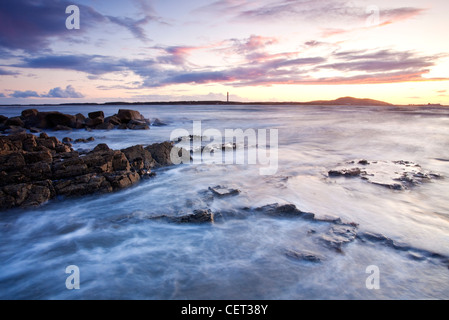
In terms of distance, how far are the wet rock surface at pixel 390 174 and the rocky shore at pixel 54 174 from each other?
223 inches

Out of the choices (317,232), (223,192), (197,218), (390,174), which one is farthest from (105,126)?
(317,232)

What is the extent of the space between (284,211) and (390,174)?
13.7 ft

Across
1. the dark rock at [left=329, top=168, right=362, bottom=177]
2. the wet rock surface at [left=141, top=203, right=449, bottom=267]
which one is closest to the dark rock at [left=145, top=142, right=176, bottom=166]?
the wet rock surface at [left=141, top=203, right=449, bottom=267]

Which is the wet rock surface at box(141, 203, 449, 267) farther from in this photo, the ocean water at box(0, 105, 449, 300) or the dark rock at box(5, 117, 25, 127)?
the dark rock at box(5, 117, 25, 127)

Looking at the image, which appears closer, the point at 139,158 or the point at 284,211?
the point at 284,211

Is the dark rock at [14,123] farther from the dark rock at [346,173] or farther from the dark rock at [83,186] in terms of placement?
the dark rock at [346,173]

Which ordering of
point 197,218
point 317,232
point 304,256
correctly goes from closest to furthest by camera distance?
1. point 304,256
2. point 317,232
3. point 197,218

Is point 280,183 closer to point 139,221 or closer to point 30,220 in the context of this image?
point 139,221

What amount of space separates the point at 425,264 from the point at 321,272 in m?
1.41

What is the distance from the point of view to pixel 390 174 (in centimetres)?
706

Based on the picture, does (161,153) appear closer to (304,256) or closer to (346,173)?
(346,173)

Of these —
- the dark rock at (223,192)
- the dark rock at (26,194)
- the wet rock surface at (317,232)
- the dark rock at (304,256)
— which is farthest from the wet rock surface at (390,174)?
the dark rock at (26,194)

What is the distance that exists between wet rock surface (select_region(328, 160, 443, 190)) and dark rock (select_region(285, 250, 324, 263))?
366 centimetres
